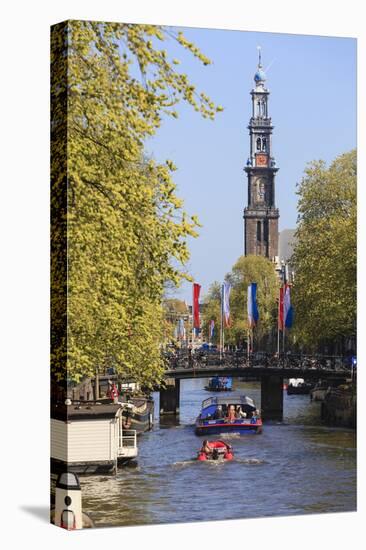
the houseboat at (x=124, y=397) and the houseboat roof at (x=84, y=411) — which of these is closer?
the houseboat roof at (x=84, y=411)

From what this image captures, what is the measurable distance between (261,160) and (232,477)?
5034mm

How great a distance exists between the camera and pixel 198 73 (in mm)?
24000

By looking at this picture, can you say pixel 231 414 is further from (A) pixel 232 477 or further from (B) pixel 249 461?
(A) pixel 232 477

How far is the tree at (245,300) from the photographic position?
2592 centimetres

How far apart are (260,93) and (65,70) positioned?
3.71m

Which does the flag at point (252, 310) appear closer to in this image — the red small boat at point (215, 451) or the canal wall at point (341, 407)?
the canal wall at point (341, 407)

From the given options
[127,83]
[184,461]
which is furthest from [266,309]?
[127,83]

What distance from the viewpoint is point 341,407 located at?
27.6 meters

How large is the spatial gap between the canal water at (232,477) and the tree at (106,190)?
6.03 ft

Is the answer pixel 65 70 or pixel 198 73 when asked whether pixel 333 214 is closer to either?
pixel 198 73

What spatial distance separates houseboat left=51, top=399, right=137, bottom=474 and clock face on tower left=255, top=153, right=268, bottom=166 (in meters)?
4.53

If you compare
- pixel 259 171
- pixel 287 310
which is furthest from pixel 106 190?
pixel 287 310

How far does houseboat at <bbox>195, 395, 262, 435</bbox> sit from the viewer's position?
2508 cm

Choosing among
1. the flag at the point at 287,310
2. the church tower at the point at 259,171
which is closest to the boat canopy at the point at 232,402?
the flag at the point at 287,310
